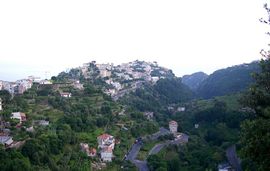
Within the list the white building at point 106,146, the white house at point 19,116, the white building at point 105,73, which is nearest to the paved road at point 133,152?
the white building at point 106,146

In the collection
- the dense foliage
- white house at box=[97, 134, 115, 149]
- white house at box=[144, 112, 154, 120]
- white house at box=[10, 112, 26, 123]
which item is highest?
the dense foliage

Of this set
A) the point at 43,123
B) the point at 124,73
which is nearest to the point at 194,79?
the point at 124,73

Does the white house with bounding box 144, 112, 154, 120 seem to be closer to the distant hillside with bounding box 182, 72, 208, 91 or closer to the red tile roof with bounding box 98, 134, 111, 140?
the red tile roof with bounding box 98, 134, 111, 140

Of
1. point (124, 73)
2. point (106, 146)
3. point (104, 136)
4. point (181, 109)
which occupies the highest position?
point (124, 73)

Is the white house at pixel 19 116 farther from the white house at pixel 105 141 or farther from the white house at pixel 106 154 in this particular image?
the white house at pixel 106 154

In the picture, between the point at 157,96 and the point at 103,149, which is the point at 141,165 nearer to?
the point at 103,149

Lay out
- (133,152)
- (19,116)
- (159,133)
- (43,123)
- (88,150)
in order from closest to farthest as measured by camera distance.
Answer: (88,150) < (43,123) < (19,116) < (133,152) < (159,133)

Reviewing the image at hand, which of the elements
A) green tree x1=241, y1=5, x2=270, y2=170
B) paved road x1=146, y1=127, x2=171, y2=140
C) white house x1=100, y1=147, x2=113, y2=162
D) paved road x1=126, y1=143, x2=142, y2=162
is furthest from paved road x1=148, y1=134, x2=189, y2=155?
green tree x1=241, y1=5, x2=270, y2=170

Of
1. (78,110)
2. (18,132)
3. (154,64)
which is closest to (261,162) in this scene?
(18,132)

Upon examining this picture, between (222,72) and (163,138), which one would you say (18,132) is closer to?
(163,138)
